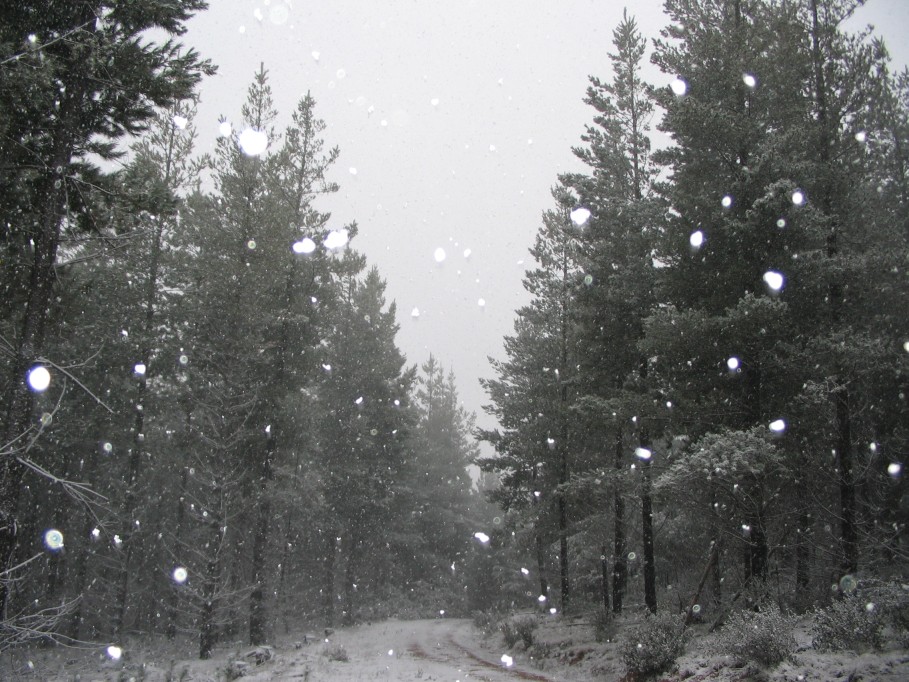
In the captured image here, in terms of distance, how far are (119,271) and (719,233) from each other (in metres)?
18.5

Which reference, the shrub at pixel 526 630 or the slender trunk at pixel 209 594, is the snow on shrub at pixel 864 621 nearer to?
the shrub at pixel 526 630

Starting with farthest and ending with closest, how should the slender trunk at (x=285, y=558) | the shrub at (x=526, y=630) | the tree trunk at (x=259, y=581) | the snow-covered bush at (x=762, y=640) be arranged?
the slender trunk at (x=285, y=558), the tree trunk at (x=259, y=581), the shrub at (x=526, y=630), the snow-covered bush at (x=762, y=640)

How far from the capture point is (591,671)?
11703 mm

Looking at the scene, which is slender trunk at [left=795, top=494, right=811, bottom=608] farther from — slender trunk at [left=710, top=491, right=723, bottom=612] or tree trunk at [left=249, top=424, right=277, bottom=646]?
tree trunk at [left=249, top=424, right=277, bottom=646]

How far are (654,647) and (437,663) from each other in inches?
272

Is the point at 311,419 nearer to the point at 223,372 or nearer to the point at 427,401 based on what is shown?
the point at 223,372

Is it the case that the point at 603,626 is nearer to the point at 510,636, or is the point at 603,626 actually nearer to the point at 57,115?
the point at 510,636

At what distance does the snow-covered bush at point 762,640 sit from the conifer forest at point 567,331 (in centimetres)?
23

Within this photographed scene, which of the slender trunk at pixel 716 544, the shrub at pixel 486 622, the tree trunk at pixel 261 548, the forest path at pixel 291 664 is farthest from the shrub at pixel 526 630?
the tree trunk at pixel 261 548

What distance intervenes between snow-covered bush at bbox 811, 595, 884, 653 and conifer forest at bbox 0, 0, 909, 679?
6cm

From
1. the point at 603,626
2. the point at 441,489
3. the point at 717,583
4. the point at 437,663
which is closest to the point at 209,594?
the point at 437,663

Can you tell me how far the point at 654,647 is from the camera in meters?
9.48

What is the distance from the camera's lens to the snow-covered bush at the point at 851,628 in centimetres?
675

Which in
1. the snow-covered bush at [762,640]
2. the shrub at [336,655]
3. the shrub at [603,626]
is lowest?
the shrub at [336,655]
